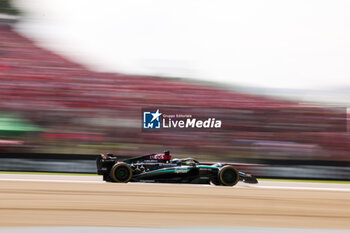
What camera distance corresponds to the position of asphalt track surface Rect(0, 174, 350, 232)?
4160 mm

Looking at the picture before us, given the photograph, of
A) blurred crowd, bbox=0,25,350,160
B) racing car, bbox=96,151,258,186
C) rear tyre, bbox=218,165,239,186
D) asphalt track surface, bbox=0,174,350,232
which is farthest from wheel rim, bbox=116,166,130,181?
blurred crowd, bbox=0,25,350,160

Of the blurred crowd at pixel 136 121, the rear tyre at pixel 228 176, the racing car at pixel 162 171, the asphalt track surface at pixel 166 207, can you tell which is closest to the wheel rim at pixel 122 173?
the racing car at pixel 162 171

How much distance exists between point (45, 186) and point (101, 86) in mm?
7319

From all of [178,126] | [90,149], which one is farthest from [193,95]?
[90,149]

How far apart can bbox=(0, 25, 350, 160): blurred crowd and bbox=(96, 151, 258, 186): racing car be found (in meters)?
2.72

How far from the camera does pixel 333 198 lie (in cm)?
673

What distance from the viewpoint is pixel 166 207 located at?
5.17 m

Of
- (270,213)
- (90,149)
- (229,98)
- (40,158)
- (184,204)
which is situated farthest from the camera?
(229,98)

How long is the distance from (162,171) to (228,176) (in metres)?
1.25

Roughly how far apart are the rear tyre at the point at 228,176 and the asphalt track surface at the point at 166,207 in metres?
0.37

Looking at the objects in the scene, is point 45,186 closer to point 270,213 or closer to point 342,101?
point 270,213

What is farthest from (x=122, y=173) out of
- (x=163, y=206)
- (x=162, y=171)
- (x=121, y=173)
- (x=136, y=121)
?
(x=136, y=121)

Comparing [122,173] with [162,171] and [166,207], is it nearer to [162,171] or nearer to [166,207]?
[162,171]

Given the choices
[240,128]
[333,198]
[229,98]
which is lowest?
[333,198]
